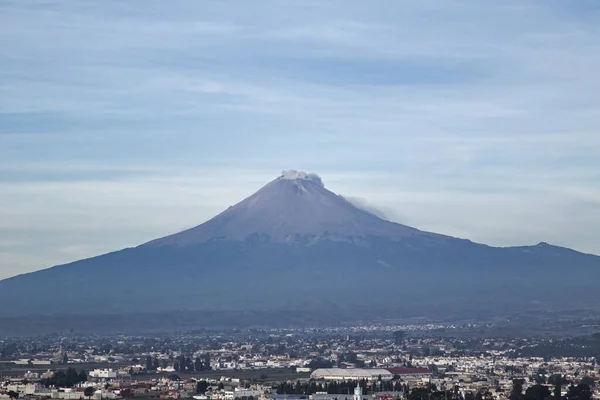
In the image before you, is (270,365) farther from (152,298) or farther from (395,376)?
(152,298)

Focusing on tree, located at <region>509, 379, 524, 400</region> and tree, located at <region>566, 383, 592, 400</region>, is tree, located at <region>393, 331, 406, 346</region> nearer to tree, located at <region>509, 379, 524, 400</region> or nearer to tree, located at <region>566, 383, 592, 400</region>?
tree, located at <region>509, 379, 524, 400</region>

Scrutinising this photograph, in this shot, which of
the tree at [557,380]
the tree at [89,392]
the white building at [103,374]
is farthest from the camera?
the white building at [103,374]

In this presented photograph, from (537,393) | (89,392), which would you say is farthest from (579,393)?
(89,392)

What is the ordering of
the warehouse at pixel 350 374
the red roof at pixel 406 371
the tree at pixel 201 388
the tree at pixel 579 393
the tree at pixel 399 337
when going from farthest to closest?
the tree at pixel 399 337 < the red roof at pixel 406 371 < the warehouse at pixel 350 374 < the tree at pixel 201 388 < the tree at pixel 579 393

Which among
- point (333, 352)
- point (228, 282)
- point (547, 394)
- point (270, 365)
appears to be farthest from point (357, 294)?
point (547, 394)

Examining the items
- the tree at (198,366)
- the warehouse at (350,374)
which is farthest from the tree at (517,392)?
the tree at (198,366)

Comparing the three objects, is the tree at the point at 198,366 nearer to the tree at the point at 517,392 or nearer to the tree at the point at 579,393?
the tree at the point at 517,392

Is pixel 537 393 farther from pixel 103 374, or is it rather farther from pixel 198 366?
pixel 198 366

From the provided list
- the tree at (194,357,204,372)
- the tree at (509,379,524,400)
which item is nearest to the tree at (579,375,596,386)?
the tree at (509,379,524,400)
